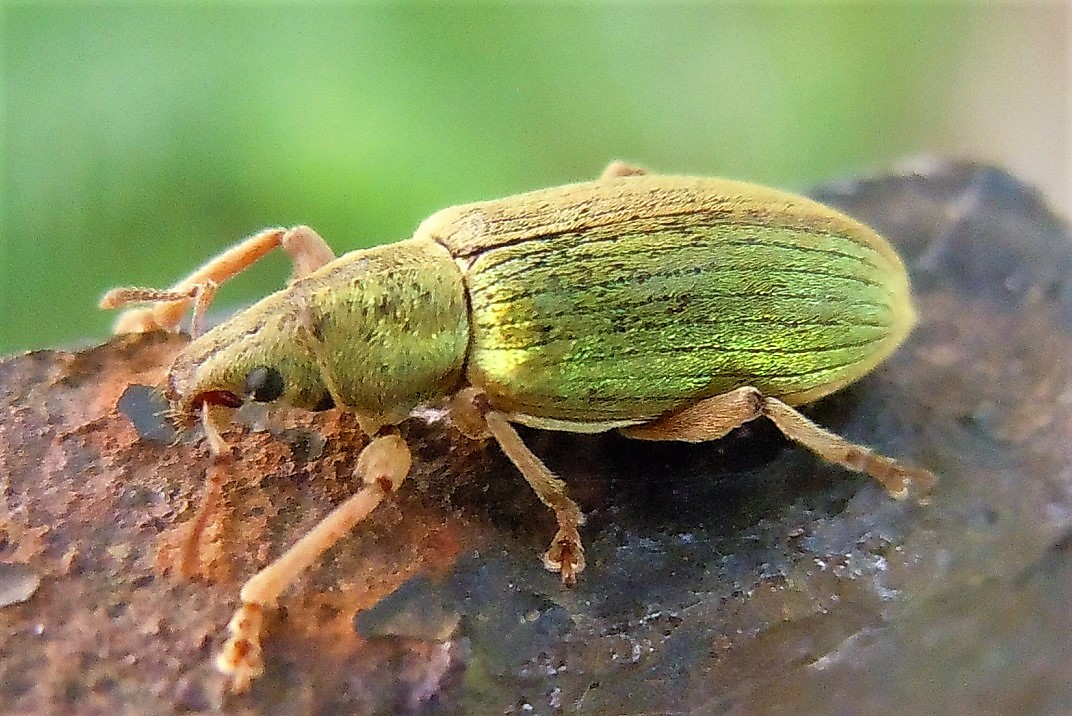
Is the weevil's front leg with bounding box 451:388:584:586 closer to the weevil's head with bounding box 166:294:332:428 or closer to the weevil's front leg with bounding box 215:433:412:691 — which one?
the weevil's front leg with bounding box 215:433:412:691

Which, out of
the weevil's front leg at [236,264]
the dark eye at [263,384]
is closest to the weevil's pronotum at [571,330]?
the dark eye at [263,384]

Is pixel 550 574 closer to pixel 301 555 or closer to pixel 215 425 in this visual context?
pixel 301 555

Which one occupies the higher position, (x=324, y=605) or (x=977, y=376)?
(x=324, y=605)

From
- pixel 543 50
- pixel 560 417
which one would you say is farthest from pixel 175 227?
pixel 560 417

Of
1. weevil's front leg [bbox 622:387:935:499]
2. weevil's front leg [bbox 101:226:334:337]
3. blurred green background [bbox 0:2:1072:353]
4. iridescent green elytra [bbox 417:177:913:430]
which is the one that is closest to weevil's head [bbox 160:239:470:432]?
iridescent green elytra [bbox 417:177:913:430]

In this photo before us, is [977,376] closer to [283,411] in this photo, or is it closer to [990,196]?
[990,196]

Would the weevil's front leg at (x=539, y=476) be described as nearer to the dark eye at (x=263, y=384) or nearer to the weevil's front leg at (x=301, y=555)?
the weevil's front leg at (x=301, y=555)
